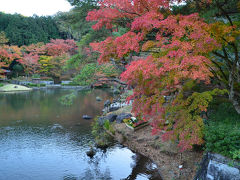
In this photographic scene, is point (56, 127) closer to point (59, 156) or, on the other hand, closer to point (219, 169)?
point (59, 156)

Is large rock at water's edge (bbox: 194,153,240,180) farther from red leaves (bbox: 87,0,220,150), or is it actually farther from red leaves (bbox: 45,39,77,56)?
red leaves (bbox: 45,39,77,56)

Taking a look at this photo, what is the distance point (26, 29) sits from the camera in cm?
Result: 3453

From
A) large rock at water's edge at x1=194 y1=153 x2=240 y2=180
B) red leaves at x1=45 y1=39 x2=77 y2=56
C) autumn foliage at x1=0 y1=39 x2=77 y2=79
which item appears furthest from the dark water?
red leaves at x1=45 y1=39 x2=77 y2=56

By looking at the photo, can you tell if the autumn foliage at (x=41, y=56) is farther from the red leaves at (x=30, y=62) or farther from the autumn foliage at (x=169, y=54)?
the autumn foliage at (x=169, y=54)

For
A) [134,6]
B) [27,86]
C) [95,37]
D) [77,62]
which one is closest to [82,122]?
[77,62]

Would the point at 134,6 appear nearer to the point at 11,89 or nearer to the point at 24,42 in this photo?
the point at 11,89

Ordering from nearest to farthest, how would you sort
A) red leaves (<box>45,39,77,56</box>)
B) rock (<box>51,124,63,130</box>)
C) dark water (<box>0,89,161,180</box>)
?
dark water (<box>0,89,161,180</box>) < rock (<box>51,124,63,130</box>) < red leaves (<box>45,39,77,56</box>)

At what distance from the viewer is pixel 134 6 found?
15.8ft

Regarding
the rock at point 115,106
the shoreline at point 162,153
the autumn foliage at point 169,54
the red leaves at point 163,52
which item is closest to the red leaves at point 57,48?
the rock at point 115,106

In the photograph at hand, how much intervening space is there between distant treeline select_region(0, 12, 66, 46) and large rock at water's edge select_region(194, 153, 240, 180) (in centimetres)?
3537

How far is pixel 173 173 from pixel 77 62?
25.0ft

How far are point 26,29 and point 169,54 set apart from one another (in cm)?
3658

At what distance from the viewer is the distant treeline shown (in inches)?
1304

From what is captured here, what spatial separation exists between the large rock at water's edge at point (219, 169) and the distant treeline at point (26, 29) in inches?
1392
